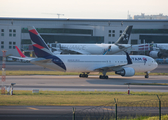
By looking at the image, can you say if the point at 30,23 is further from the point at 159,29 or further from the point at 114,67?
the point at 114,67

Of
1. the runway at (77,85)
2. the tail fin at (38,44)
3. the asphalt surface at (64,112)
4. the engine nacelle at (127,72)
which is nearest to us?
the asphalt surface at (64,112)

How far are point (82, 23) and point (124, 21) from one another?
62.7 feet

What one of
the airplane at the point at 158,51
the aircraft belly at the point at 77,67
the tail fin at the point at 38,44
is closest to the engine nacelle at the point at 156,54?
the airplane at the point at 158,51

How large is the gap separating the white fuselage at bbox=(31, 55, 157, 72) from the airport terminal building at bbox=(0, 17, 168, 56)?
181 feet

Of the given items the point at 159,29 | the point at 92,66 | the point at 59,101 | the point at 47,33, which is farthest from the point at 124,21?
the point at 59,101

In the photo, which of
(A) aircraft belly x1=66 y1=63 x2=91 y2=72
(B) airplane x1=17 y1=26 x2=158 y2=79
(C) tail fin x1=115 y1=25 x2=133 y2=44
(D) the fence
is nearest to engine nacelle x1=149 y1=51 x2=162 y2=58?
(C) tail fin x1=115 y1=25 x2=133 y2=44

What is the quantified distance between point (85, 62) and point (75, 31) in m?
66.4

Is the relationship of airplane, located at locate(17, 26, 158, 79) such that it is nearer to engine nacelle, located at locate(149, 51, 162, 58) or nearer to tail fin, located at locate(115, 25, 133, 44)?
tail fin, located at locate(115, 25, 133, 44)

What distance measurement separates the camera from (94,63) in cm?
4425

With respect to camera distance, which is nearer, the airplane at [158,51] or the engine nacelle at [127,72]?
the engine nacelle at [127,72]

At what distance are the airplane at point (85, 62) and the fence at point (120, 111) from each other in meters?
19.2

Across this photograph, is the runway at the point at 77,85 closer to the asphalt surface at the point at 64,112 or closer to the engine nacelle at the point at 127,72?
the engine nacelle at the point at 127,72

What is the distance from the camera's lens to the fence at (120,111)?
17.8 meters

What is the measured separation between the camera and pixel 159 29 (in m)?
115
